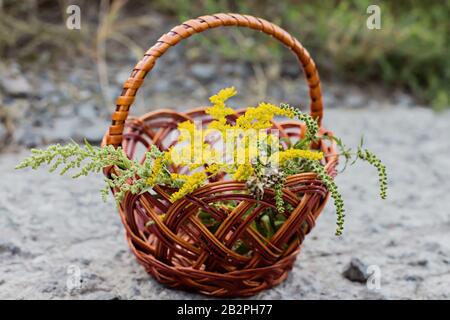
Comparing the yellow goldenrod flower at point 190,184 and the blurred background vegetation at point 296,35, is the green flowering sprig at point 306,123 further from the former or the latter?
the blurred background vegetation at point 296,35

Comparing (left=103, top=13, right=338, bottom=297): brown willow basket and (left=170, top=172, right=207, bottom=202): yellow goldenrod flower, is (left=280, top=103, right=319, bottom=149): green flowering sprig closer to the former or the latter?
(left=103, top=13, right=338, bottom=297): brown willow basket

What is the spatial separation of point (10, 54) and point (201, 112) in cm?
146

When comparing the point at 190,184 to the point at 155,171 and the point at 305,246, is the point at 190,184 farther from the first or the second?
the point at 305,246

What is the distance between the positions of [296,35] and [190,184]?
1965mm

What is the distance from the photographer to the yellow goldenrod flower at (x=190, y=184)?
51.7 inches

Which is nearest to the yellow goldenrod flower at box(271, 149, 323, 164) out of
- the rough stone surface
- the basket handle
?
the basket handle

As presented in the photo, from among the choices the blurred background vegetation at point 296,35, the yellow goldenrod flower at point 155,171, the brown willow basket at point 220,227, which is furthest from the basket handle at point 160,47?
the blurred background vegetation at point 296,35

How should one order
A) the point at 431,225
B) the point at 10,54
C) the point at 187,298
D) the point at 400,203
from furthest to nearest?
1. the point at 10,54
2. the point at 400,203
3. the point at 431,225
4. the point at 187,298

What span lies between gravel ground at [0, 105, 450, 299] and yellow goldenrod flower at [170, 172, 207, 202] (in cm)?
31

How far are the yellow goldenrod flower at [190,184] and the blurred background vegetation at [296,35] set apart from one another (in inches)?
65.4

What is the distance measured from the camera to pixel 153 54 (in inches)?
54.6

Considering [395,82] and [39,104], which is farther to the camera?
[395,82]
